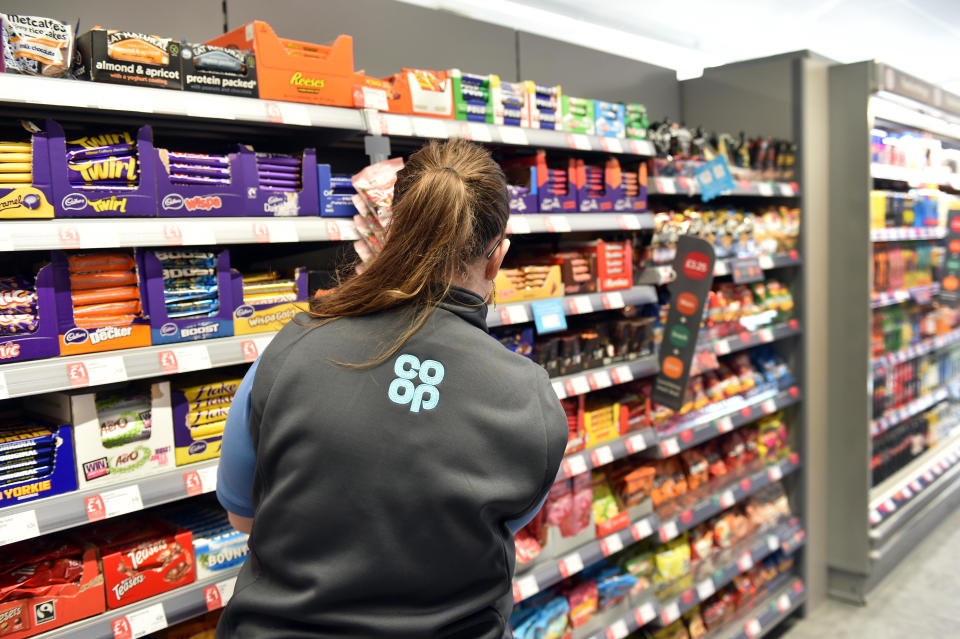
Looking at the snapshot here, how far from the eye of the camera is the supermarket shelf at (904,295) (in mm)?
4492

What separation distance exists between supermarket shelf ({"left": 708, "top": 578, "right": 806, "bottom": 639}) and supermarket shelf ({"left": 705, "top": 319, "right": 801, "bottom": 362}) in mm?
1358

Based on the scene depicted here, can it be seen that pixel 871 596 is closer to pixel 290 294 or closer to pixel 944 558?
pixel 944 558

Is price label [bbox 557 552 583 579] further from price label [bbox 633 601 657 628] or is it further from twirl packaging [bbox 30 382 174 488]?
twirl packaging [bbox 30 382 174 488]

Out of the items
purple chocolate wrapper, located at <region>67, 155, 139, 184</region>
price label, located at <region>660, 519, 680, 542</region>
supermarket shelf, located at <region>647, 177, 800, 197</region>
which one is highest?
supermarket shelf, located at <region>647, 177, 800, 197</region>

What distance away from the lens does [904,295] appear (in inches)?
188

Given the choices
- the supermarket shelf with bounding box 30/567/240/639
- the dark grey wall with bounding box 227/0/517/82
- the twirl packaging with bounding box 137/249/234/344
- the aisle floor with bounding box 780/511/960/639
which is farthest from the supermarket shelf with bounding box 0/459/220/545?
the aisle floor with bounding box 780/511/960/639

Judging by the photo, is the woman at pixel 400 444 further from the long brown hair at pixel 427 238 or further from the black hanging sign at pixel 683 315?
the black hanging sign at pixel 683 315

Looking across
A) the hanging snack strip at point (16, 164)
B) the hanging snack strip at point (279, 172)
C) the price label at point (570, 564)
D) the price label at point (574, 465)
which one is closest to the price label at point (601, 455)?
the price label at point (574, 465)

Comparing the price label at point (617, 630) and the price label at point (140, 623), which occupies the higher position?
the price label at point (140, 623)

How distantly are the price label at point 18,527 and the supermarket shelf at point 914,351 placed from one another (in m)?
4.34

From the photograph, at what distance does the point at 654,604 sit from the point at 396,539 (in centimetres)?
247

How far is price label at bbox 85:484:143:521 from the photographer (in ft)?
5.75

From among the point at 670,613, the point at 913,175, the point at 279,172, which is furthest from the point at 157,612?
the point at 913,175

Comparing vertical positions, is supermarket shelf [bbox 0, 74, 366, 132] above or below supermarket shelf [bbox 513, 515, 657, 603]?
above
